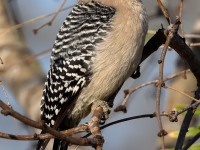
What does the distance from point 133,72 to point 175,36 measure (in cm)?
83

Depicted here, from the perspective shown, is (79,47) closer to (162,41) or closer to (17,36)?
(162,41)

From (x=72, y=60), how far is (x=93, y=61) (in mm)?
154

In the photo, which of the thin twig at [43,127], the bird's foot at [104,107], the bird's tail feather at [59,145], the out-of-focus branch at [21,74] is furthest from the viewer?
the out-of-focus branch at [21,74]

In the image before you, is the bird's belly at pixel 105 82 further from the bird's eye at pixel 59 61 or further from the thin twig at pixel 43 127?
the thin twig at pixel 43 127

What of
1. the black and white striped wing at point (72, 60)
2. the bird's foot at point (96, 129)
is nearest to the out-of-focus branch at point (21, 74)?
the black and white striped wing at point (72, 60)

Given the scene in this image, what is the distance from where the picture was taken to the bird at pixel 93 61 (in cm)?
396

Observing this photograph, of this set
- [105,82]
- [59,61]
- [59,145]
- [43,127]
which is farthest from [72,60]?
[43,127]

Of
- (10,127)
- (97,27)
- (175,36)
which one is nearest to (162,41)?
(175,36)

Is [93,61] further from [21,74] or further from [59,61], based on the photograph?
[21,74]

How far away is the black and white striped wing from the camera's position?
4.00 m

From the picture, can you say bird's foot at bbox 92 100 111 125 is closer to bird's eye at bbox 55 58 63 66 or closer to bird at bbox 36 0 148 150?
bird at bbox 36 0 148 150

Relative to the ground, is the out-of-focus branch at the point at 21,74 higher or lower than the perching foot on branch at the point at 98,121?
lower

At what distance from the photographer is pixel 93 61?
3.99 metres

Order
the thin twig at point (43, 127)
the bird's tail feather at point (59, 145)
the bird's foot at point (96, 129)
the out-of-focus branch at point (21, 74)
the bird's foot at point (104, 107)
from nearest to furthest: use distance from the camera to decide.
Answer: the thin twig at point (43, 127) < the bird's foot at point (96, 129) < the bird's foot at point (104, 107) < the bird's tail feather at point (59, 145) < the out-of-focus branch at point (21, 74)
